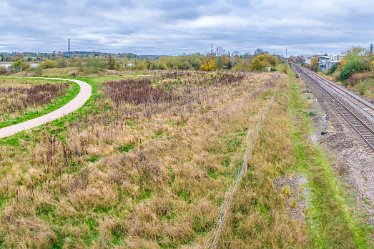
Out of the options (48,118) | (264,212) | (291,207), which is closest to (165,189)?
(264,212)

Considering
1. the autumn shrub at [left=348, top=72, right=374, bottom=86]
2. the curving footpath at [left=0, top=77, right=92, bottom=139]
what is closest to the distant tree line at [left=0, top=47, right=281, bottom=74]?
the autumn shrub at [left=348, top=72, right=374, bottom=86]

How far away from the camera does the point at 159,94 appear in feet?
109

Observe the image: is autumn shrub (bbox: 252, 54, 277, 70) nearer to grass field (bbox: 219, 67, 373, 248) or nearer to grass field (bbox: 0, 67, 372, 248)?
grass field (bbox: 0, 67, 372, 248)

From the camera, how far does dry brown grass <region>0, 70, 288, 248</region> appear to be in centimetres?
870

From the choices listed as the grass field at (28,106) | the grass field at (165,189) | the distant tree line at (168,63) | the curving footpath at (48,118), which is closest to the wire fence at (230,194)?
the grass field at (165,189)

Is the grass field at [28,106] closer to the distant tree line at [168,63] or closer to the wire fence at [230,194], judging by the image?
the wire fence at [230,194]

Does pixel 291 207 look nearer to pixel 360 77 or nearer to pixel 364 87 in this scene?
pixel 364 87

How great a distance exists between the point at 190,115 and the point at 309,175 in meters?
10.4

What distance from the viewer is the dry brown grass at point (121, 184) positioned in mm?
8703

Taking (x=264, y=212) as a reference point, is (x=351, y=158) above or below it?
above

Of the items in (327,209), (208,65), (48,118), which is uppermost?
(208,65)

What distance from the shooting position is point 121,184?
1155 cm

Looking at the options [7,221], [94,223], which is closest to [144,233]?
[94,223]

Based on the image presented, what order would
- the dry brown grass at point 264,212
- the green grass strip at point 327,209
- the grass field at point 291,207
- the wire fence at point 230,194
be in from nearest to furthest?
the wire fence at point 230,194 → the dry brown grass at point 264,212 → the grass field at point 291,207 → the green grass strip at point 327,209
